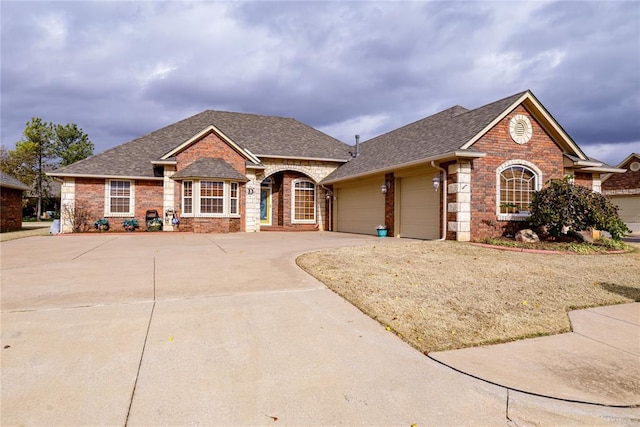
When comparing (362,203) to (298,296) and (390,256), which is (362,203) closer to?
(390,256)

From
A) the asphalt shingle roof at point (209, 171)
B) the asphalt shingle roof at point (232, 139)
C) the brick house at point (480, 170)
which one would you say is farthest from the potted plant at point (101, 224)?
the brick house at point (480, 170)

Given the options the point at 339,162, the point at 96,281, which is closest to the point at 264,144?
the point at 339,162

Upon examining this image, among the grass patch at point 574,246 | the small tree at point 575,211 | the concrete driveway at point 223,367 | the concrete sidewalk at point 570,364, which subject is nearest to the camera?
the concrete driveway at point 223,367

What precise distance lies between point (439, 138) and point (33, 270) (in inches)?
531

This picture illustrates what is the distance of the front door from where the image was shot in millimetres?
→ 22750

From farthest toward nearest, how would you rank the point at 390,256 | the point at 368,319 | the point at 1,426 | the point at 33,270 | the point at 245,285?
1. the point at 390,256
2. the point at 33,270
3. the point at 245,285
4. the point at 368,319
5. the point at 1,426

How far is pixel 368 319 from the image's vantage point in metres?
4.52

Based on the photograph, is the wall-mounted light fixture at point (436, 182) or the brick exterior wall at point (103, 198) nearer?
the wall-mounted light fixture at point (436, 182)

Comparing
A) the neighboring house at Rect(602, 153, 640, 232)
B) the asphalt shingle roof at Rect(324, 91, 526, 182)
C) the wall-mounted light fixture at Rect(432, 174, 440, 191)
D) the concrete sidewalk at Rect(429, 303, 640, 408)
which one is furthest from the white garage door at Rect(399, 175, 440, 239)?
the neighboring house at Rect(602, 153, 640, 232)

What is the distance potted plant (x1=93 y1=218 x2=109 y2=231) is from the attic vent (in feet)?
60.5

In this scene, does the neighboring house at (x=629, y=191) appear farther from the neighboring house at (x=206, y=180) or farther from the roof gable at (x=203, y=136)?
the roof gable at (x=203, y=136)

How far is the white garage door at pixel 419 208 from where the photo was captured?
45.7 ft

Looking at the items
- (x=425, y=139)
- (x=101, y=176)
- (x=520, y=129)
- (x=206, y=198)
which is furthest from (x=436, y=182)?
(x=101, y=176)

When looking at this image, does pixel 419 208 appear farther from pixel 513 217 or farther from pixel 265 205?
pixel 265 205
